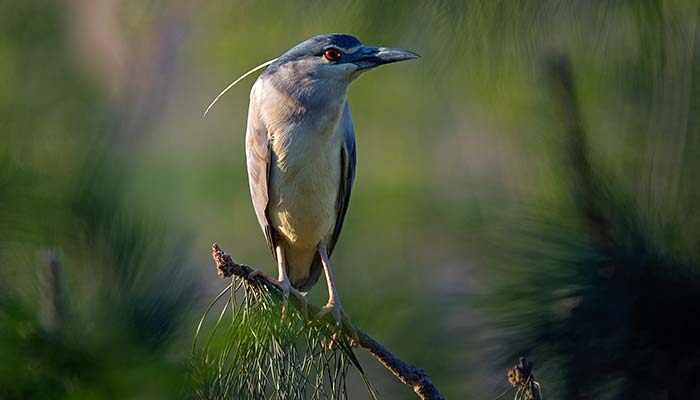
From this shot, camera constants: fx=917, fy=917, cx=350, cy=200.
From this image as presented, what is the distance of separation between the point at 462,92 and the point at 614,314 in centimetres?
→ 511

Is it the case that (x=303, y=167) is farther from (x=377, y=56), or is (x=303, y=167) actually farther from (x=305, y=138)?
(x=377, y=56)

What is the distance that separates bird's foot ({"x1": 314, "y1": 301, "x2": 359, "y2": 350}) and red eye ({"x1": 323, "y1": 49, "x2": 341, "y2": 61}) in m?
0.99

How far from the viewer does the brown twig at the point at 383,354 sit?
2.25 metres

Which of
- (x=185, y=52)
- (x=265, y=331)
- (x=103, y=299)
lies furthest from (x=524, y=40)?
(x=185, y=52)

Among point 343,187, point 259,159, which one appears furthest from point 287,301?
point 343,187

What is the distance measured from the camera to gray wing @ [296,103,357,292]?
379 cm

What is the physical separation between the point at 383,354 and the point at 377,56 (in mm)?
1404

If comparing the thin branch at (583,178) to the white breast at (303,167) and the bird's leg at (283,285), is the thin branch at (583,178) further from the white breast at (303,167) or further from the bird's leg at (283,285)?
the white breast at (303,167)

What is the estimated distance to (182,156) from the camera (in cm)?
1017

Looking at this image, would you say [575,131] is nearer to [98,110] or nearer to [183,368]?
[183,368]

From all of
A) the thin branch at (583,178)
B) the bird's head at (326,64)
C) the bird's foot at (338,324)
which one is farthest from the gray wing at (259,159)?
the thin branch at (583,178)

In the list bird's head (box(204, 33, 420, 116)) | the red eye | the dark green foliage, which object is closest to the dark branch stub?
the dark green foliage

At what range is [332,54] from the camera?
3.55m

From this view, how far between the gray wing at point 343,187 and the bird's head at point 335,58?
26 centimetres
